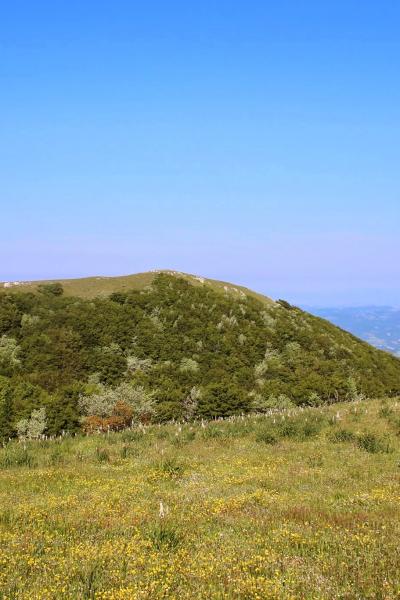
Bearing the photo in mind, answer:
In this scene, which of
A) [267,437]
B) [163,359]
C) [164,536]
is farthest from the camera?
[163,359]

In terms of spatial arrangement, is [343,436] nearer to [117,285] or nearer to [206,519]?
[206,519]

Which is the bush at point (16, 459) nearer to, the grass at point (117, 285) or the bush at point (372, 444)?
the bush at point (372, 444)

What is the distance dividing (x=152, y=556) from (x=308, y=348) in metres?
61.2

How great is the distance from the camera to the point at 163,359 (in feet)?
190

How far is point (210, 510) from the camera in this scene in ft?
37.7

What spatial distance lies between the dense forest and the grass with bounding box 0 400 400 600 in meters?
23.2

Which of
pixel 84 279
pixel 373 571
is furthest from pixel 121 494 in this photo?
pixel 84 279

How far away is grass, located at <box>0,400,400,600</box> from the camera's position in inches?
295

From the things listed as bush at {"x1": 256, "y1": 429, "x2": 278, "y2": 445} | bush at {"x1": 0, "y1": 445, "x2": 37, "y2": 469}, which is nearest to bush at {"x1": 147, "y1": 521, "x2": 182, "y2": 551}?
bush at {"x1": 0, "y1": 445, "x2": 37, "y2": 469}

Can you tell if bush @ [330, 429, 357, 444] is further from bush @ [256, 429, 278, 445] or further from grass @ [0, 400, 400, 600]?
bush @ [256, 429, 278, 445]

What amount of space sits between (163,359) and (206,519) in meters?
47.3

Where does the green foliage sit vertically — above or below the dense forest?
above

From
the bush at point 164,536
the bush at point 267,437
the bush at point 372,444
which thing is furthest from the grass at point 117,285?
the bush at point 164,536

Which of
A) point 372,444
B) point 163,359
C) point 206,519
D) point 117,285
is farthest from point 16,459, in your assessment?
point 117,285
